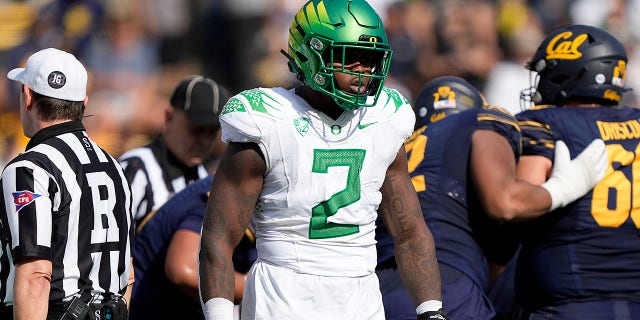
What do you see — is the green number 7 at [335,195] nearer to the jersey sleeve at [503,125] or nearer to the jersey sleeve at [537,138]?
the jersey sleeve at [503,125]

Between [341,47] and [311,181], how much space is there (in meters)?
0.48

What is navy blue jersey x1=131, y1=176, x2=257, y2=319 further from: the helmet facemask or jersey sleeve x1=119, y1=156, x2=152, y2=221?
the helmet facemask

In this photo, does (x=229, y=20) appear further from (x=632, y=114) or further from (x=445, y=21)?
(x=632, y=114)

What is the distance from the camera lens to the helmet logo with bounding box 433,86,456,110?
19.2ft

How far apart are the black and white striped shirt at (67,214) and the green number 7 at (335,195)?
1.04 m

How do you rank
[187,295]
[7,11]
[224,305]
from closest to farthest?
[224,305], [187,295], [7,11]

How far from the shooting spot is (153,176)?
644 cm

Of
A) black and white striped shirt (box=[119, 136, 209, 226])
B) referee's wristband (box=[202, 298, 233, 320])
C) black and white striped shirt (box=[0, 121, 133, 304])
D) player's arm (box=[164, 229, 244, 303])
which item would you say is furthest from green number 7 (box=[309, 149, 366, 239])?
black and white striped shirt (box=[119, 136, 209, 226])

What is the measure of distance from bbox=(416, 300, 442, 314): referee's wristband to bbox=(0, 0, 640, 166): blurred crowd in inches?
255

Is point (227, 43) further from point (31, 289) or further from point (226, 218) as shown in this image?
point (226, 218)

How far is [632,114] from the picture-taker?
5223 millimetres

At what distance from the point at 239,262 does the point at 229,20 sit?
690 centimetres

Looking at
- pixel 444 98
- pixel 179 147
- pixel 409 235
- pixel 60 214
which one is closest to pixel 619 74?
pixel 444 98

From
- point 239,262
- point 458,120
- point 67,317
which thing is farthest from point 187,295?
point 458,120
